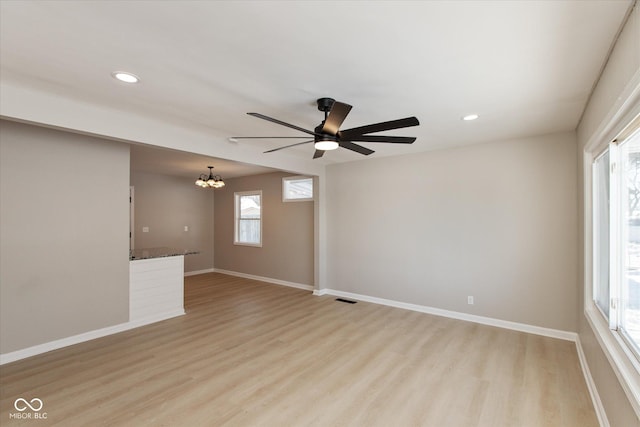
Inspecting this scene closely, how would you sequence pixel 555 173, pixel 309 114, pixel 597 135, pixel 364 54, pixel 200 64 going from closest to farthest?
pixel 364 54 < pixel 200 64 < pixel 597 135 < pixel 309 114 < pixel 555 173

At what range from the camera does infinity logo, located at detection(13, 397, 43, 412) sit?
2.23m

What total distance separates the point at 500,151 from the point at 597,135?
1799mm

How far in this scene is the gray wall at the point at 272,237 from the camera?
622 centimetres

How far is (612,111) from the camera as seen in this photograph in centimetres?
178

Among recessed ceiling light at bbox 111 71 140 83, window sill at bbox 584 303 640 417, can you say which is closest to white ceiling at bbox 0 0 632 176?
recessed ceiling light at bbox 111 71 140 83

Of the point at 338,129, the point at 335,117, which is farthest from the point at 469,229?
the point at 335,117

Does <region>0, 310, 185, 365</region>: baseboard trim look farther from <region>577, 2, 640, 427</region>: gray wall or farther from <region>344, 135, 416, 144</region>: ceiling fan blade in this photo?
<region>577, 2, 640, 427</region>: gray wall

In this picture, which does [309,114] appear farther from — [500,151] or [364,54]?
[500,151]

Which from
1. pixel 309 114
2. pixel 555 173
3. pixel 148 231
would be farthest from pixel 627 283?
pixel 148 231

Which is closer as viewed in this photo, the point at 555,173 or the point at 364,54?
the point at 364,54

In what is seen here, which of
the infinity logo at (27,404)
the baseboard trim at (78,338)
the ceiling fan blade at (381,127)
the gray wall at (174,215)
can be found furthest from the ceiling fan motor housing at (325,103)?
the gray wall at (174,215)

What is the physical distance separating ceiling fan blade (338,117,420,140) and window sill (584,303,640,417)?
1918mm

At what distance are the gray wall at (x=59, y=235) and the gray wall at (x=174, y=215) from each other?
315cm

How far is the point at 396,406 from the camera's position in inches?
90.2
